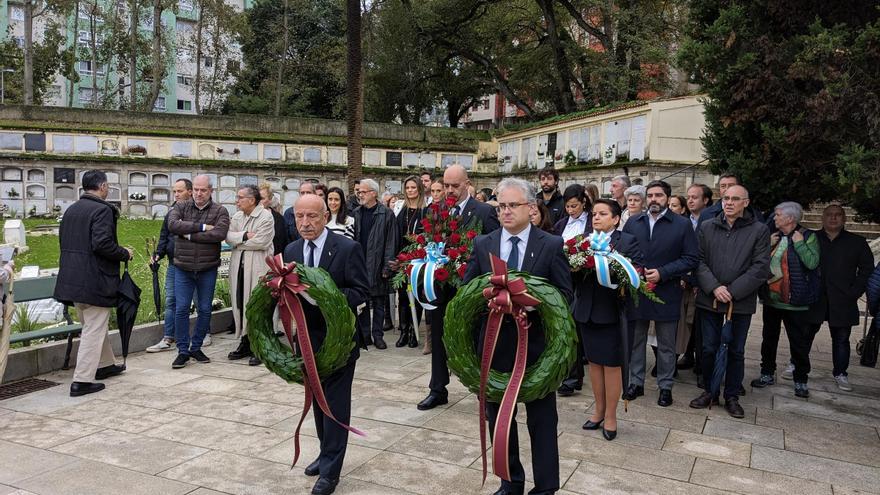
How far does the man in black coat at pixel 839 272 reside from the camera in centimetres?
663

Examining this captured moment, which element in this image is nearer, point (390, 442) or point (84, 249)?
point (390, 442)

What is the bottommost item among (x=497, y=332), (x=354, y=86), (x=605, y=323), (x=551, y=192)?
(x=605, y=323)

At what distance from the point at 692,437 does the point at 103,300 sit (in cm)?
544

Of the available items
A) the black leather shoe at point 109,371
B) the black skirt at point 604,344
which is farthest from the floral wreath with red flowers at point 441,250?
the black leather shoe at point 109,371

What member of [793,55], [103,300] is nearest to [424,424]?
[103,300]

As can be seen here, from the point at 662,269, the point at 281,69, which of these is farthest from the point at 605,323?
the point at 281,69

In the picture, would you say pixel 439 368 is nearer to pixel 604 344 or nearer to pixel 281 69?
pixel 604 344

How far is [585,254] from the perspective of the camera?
4832 mm

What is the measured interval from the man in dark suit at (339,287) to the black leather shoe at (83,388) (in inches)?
121

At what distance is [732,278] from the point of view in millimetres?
5855

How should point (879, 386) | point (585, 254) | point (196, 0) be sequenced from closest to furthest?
point (585, 254)
point (879, 386)
point (196, 0)

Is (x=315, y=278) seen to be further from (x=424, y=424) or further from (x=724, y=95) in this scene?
(x=724, y=95)

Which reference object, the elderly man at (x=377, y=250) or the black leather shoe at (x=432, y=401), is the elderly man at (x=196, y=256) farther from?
the black leather shoe at (x=432, y=401)

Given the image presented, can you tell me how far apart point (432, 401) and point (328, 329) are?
2.23 metres
